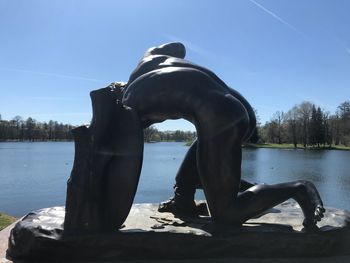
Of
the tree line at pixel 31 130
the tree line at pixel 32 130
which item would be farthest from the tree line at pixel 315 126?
the tree line at pixel 31 130

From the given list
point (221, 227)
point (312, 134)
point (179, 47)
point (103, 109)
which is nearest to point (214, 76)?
point (179, 47)

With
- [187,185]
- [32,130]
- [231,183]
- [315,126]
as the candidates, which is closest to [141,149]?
[231,183]

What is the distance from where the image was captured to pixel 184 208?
544 centimetres

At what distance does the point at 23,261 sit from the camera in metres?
4.00

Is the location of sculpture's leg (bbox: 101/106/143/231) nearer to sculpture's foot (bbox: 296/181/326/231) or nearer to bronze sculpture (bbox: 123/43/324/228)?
bronze sculpture (bbox: 123/43/324/228)

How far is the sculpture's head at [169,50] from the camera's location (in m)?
5.00

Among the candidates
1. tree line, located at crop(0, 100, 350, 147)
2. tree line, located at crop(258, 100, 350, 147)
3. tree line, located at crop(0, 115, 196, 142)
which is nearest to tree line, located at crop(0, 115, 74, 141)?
tree line, located at crop(0, 115, 196, 142)

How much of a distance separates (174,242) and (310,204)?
1.35 metres

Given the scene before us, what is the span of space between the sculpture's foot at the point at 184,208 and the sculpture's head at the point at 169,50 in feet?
5.83

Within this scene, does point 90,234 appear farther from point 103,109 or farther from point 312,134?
point 312,134

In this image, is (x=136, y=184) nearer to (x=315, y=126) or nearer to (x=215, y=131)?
(x=215, y=131)

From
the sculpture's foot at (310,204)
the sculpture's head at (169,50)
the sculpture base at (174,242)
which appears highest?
the sculpture's head at (169,50)

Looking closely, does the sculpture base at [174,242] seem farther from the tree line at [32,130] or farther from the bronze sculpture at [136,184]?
the tree line at [32,130]

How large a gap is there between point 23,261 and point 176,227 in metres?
1.48
